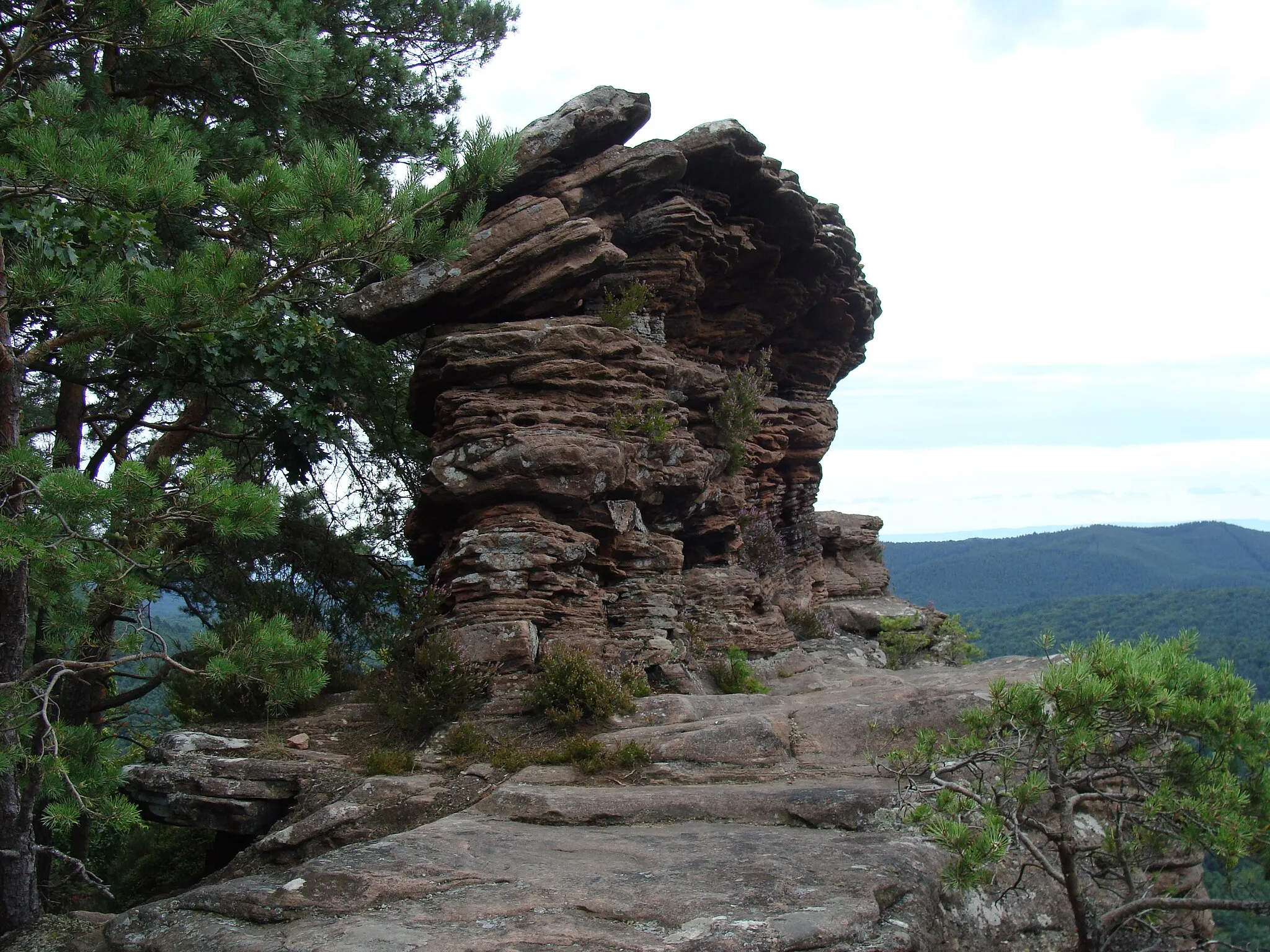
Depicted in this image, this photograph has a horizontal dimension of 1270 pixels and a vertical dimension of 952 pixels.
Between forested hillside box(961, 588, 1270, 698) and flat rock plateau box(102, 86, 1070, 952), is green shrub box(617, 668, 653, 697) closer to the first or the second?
flat rock plateau box(102, 86, 1070, 952)

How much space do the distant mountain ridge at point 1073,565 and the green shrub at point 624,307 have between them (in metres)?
118

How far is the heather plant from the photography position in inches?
225

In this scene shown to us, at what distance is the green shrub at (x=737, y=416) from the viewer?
17641mm

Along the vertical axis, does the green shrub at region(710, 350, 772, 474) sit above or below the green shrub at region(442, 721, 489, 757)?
above

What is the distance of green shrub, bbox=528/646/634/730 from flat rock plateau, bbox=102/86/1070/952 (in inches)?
10.3

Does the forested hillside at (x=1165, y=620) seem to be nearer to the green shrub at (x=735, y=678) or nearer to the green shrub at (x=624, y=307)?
the green shrub at (x=735, y=678)

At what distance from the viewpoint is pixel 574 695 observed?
11.1 m

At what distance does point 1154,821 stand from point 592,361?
384 inches

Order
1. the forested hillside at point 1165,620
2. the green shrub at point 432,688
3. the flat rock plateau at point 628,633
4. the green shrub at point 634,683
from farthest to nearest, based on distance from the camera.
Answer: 1. the forested hillside at point 1165,620
2. the green shrub at point 634,683
3. the green shrub at point 432,688
4. the flat rock plateau at point 628,633

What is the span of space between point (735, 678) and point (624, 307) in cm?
612

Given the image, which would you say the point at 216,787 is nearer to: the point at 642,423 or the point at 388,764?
the point at 388,764

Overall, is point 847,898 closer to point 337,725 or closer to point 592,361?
point 337,725

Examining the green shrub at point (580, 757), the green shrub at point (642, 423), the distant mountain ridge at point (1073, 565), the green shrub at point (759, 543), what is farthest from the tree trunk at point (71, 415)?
the distant mountain ridge at point (1073, 565)

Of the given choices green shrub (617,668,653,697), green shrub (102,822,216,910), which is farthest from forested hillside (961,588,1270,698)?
green shrub (617,668,653,697)
